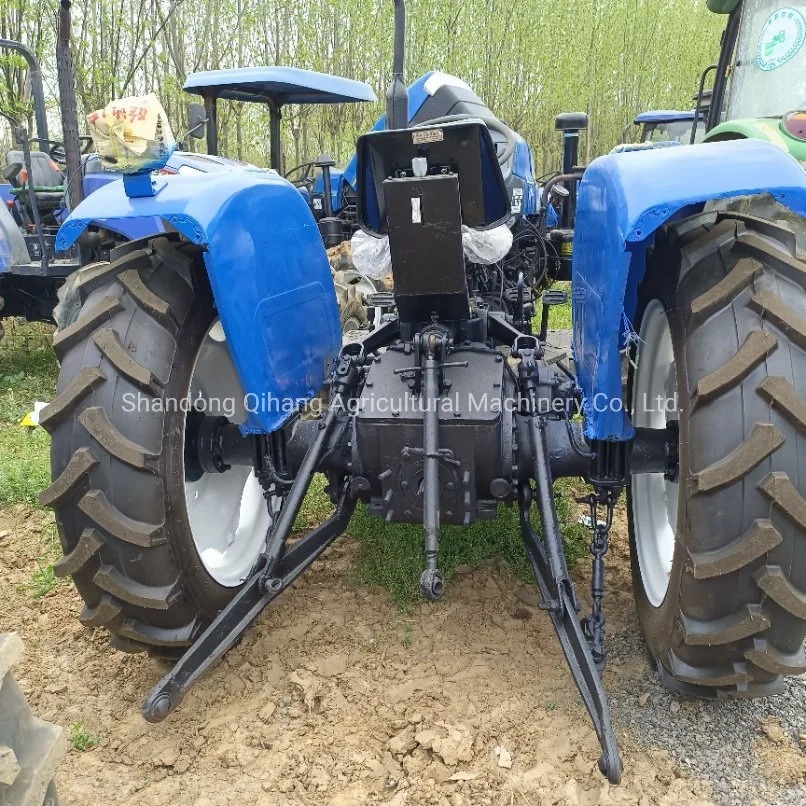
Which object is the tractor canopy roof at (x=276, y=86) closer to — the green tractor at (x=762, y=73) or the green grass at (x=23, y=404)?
the green grass at (x=23, y=404)

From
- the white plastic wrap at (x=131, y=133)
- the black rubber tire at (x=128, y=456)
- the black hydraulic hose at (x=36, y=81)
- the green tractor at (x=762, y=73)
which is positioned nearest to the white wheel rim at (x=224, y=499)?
the black rubber tire at (x=128, y=456)

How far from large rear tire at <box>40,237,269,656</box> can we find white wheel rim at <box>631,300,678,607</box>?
1322 millimetres

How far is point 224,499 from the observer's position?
272cm

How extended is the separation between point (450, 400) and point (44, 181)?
6.76 metres

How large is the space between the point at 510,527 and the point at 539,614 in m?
0.60

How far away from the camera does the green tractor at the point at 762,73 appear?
3762 millimetres

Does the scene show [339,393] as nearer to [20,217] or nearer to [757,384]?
[757,384]

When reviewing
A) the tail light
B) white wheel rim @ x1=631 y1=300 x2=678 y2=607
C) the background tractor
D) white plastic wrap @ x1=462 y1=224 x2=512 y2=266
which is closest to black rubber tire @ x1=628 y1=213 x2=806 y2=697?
white wheel rim @ x1=631 y1=300 x2=678 y2=607

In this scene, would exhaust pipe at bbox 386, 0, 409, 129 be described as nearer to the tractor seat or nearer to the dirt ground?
the dirt ground

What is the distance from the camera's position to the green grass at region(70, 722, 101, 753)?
204cm

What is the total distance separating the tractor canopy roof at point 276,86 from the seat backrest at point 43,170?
283 cm

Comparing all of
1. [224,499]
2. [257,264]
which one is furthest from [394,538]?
[257,264]

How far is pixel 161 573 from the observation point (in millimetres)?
2006

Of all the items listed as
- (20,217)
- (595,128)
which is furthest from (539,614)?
(595,128)
